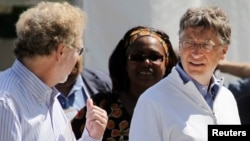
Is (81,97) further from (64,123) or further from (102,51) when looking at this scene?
(64,123)

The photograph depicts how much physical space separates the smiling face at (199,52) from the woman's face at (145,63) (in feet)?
2.25

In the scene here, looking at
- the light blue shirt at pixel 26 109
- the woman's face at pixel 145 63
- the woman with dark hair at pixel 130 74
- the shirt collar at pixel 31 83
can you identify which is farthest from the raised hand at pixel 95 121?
the woman's face at pixel 145 63

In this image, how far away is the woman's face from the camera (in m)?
3.21

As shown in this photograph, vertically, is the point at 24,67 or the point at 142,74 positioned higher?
the point at 24,67

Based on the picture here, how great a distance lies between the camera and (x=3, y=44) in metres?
4.45

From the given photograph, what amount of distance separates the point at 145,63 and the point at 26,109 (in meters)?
0.95

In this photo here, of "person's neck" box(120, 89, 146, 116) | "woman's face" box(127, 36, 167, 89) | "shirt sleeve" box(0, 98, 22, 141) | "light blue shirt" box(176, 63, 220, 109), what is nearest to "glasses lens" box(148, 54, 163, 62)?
"woman's face" box(127, 36, 167, 89)

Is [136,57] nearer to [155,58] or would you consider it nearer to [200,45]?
[155,58]

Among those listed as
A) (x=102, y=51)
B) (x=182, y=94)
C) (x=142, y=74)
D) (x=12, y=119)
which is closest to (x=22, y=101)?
(x=12, y=119)

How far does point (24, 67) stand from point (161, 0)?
1.89 metres

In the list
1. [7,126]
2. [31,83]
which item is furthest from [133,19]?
[7,126]

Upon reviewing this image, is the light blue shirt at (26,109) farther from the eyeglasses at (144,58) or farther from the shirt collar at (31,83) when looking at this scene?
the eyeglasses at (144,58)

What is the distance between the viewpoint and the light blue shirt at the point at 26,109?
7.57ft

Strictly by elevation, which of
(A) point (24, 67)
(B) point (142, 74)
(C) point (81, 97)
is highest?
(A) point (24, 67)
